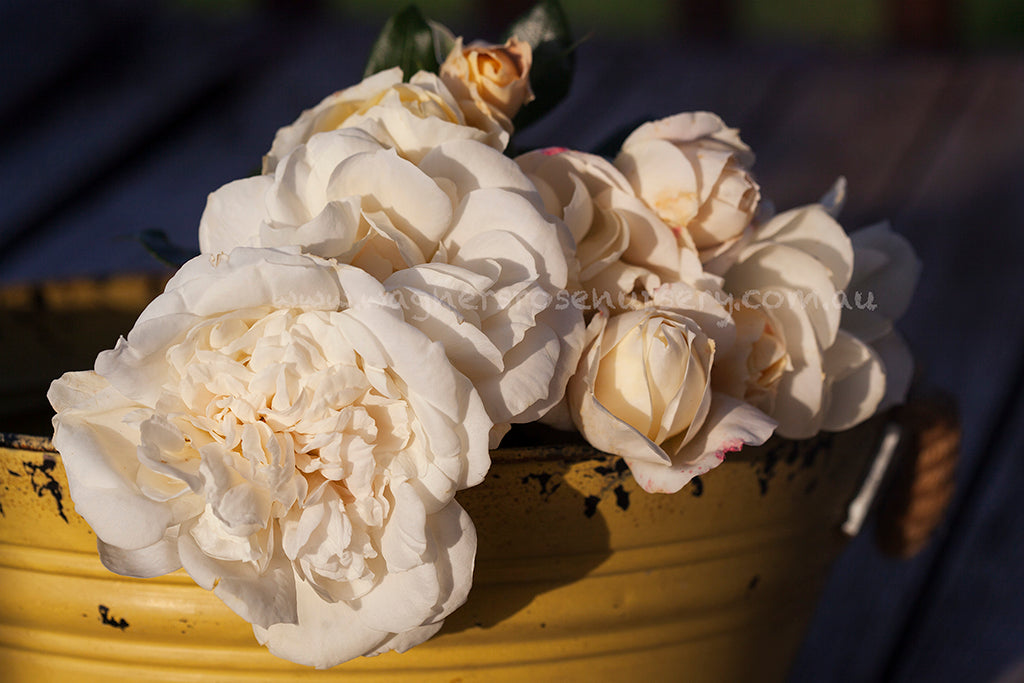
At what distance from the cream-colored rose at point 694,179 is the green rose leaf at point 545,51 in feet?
0.25

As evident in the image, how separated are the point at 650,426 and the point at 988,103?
126cm

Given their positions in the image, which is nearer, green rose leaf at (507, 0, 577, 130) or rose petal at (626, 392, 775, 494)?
rose petal at (626, 392, 775, 494)

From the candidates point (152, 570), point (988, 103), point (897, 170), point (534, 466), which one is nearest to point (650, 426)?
point (534, 466)

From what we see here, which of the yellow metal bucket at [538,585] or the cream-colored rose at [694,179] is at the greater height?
the cream-colored rose at [694,179]

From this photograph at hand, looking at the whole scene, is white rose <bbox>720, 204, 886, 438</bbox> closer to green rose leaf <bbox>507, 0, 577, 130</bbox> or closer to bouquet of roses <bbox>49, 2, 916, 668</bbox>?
bouquet of roses <bbox>49, 2, 916, 668</bbox>

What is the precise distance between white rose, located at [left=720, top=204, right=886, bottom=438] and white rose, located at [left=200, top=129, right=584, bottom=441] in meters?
0.08

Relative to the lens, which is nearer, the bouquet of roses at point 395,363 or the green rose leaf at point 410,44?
the bouquet of roses at point 395,363

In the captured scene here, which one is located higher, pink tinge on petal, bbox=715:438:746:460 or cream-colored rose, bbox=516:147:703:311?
cream-colored rose, bbox=516:147:703:311

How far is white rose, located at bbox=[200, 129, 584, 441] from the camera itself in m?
0.25

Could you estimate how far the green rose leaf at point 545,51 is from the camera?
40cm

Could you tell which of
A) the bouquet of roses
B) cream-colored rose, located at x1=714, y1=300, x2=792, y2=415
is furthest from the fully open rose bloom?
cream-colored rose, located at x1=714, y1=300, x2=792, y2=415

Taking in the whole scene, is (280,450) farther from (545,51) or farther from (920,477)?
(920,477)

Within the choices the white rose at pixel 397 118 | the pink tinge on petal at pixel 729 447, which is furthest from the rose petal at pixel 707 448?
the white rose at pixel 397 118

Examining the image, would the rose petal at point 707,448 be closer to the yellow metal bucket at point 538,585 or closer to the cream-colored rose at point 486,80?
the yellow metal bucket at point 538,585
